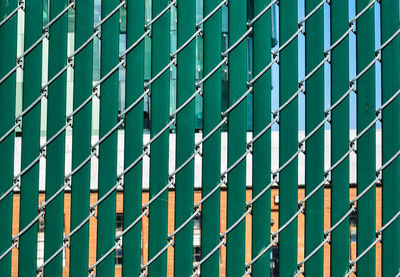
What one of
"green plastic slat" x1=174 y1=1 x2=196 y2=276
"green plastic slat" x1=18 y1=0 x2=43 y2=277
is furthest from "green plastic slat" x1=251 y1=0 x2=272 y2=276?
"green plastic slat" x1=18 y1=0 x2=43 y2=277

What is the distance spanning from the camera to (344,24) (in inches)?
63.0

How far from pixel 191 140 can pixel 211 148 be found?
63 millimetres

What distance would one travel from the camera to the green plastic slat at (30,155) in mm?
1517

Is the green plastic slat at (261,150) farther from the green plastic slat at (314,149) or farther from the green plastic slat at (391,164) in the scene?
the green plastic slat at (391,164)

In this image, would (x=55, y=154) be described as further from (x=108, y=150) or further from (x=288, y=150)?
(x=288, y=150)

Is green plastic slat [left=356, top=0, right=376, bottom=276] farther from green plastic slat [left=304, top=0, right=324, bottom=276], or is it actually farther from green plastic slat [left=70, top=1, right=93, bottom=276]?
green plastic slat [left=70, top=1, right=93, bottom=276]

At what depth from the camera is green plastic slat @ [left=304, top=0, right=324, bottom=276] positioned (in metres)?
1.56

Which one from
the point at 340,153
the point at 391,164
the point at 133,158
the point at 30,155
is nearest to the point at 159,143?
the point at 133,158

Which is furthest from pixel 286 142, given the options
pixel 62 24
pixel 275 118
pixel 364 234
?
pixel 62 24

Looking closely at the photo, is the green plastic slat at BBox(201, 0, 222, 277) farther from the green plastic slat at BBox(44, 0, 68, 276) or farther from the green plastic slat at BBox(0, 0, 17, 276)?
the green plastic slat at BBox(0, 0, 17, 276)

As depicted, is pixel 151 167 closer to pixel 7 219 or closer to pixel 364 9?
pixel 7 219

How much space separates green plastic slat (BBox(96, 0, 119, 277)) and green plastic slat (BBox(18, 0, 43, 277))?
0.18 m

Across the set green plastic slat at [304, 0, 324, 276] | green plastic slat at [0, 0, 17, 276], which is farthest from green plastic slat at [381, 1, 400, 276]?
green plastic slat at [0, 0, 17, 276]

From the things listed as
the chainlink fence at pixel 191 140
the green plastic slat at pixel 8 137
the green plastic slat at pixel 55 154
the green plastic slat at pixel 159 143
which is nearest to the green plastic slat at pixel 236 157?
the chainlink fence at pixel 191 140
